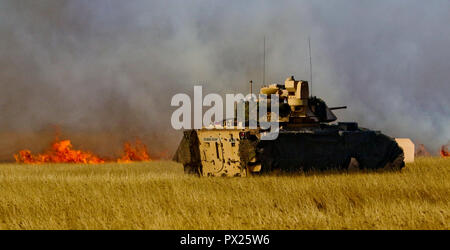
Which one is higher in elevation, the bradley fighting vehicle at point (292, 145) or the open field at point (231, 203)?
the bradley fighting vehicle at point (292, 145)

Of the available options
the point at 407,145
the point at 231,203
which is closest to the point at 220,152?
the point at 231,203

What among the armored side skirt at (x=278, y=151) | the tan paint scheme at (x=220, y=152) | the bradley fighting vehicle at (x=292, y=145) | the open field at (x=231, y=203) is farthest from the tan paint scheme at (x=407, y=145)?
the tan paint scheme at (x=220, y=152)

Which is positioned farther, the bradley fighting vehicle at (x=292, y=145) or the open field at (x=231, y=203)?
the bradley fighting vehicle at (x=292, y=145)

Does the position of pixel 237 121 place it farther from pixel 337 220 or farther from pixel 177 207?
pixel 337 220

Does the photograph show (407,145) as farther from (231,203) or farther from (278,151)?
(231,203)

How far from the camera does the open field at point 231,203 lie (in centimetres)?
870

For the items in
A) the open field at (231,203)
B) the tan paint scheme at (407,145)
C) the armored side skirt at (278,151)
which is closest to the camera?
the open field at (231,203)

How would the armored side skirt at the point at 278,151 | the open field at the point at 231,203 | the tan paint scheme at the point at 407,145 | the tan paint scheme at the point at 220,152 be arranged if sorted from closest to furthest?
the open field at the point at 231,203
the armored side skirt at the point at 278,151
the tan paint scheme at the point at 220,152
the tan paint scheme at the point at 407,145

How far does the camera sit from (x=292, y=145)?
16.5 meters

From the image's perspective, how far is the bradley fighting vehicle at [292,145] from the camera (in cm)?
1616

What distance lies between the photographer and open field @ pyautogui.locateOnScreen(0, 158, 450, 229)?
8.70 metres

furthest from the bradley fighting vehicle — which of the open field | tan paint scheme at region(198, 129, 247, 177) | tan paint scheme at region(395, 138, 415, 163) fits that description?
tan paint scheme at region(395, 138, 415, 163)

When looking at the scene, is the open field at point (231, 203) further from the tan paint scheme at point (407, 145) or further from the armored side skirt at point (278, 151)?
the tan paint scheme at point (407, 145)

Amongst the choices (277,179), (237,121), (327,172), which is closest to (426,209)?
(277,179)
